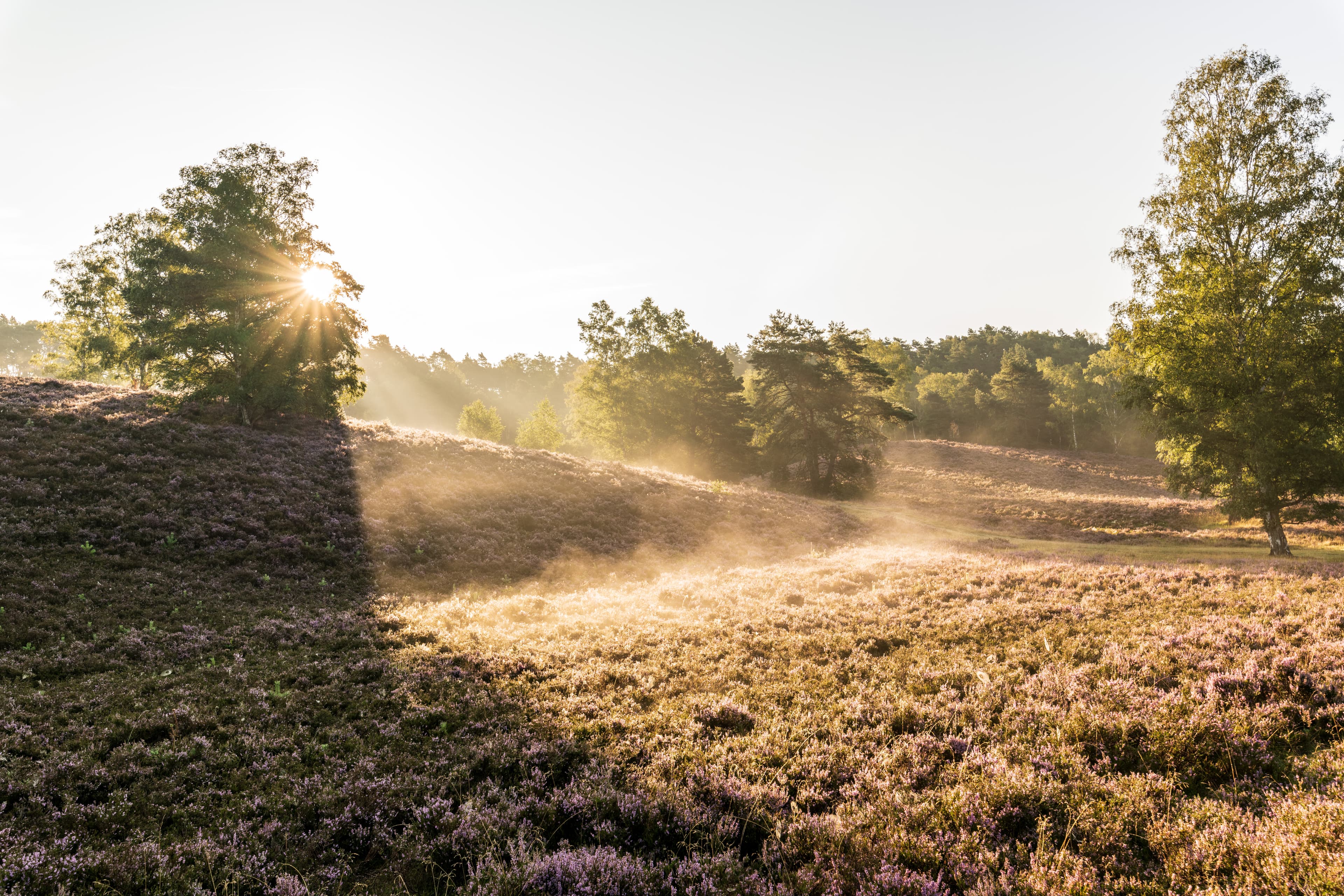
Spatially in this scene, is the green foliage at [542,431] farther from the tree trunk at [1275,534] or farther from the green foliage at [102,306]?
the tree trunk at [1275,534]

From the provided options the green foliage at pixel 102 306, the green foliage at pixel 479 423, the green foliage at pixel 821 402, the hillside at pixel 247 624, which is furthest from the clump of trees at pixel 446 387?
the hillside at pixel 247 624

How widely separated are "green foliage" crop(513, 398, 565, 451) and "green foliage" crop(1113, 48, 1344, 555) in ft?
190

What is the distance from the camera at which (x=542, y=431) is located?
2694 inches

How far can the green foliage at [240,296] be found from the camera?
27156 mm

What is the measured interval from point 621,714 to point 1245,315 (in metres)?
27.9

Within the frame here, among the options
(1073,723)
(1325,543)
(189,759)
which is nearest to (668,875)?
(1073,723)

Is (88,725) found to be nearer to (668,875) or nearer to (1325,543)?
(668,875)

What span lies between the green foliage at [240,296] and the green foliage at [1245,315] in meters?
41.2

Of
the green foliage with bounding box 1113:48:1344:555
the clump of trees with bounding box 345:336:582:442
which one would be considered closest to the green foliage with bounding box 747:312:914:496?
the green foliage with bounding box 1113:48:1344:555

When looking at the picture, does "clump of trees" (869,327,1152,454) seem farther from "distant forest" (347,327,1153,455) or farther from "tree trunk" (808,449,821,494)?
"tree trunk" (808,449,821,494)

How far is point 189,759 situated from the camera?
6848 mm

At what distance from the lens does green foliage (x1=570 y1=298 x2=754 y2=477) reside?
58031mm

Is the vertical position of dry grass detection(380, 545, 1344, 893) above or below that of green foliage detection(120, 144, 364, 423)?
below

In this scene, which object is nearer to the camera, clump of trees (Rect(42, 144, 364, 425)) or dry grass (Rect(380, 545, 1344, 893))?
dry grass (Rect(380, 545, 1344, 893))
